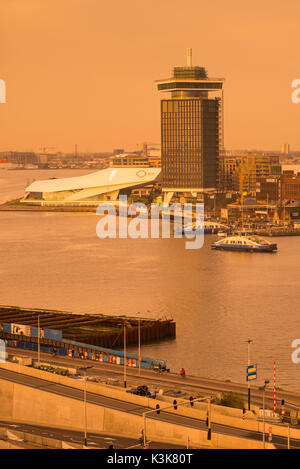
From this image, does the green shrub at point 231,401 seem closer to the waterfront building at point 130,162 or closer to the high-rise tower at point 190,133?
the high-rise tower at point 190,133

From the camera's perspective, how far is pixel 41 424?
1584 centimetres

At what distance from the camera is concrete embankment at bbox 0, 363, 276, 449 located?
1330 cm

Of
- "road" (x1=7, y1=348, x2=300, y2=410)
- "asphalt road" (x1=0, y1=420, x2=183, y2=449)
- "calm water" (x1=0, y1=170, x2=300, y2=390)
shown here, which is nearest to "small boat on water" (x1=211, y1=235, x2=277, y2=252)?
"calm water" (x1=0, y1=170, x2=300, y2=390)

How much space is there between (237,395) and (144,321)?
9.54 metres

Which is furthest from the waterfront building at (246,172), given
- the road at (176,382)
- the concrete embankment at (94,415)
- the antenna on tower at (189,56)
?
the concrete embankment at (94,415)

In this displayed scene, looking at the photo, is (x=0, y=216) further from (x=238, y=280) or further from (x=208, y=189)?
(x=238, y=280)

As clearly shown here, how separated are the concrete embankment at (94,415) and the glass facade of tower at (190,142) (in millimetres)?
57315

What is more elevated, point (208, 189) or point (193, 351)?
point (208, 189)

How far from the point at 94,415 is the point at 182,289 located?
17194 millimetres

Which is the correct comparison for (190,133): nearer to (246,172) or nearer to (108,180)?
(108,180)

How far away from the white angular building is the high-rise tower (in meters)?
3.23

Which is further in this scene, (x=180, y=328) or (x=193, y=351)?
(x=180, y=328)

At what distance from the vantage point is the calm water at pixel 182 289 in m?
22.1

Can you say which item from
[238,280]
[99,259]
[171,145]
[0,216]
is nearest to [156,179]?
[171,145]
